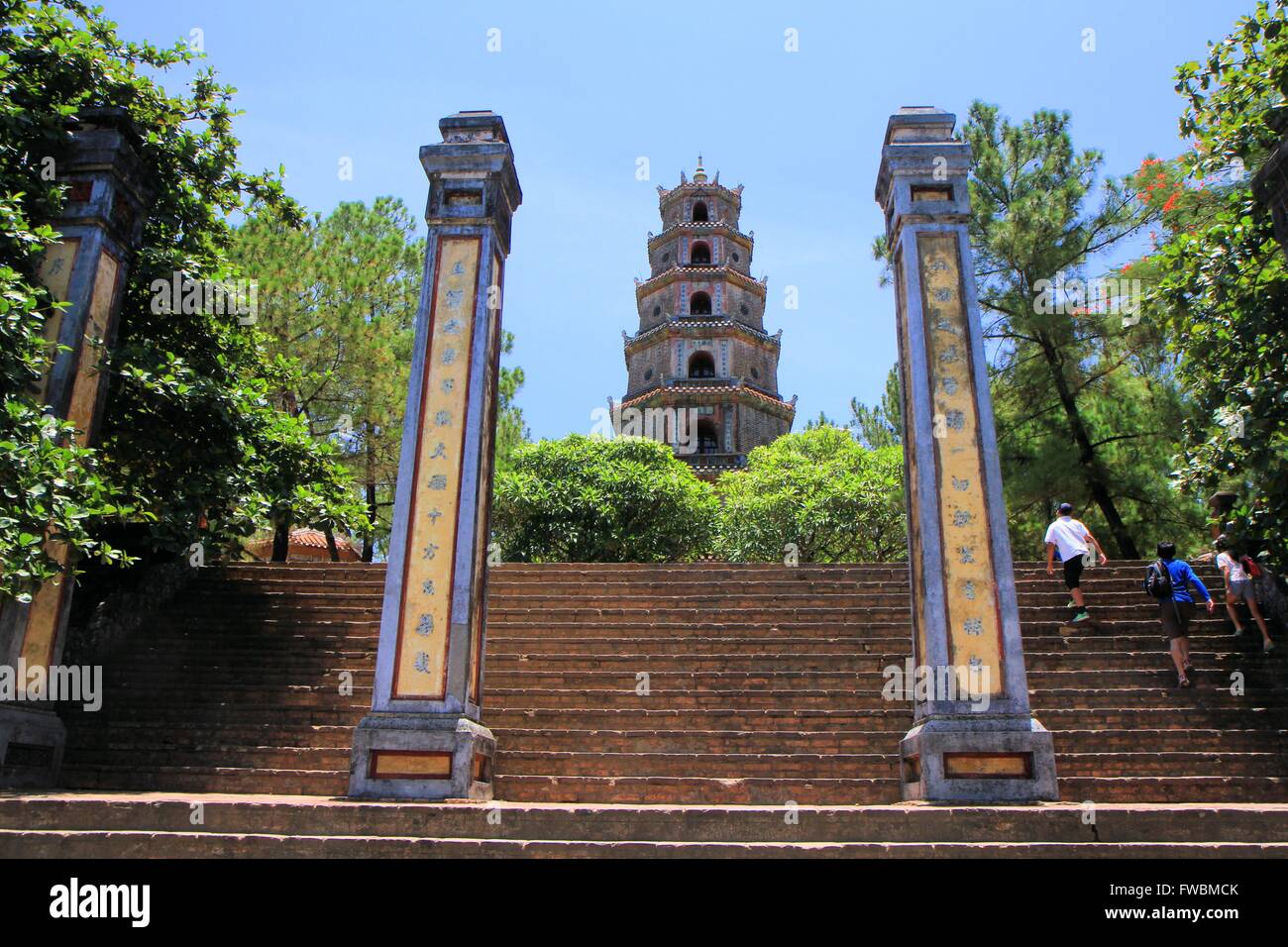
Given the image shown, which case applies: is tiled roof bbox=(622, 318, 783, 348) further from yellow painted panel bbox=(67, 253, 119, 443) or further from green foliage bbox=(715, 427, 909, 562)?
yellow painted panel bbox=(67, 253, 119, 443)

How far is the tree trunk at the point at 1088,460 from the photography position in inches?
539

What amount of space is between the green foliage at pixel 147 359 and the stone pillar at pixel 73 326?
5.8 inches

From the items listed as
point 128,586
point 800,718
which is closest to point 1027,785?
point 800,718

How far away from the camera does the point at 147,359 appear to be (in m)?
7.72

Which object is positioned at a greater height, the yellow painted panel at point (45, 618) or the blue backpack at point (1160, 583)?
the blue backpack at point (1160, 583)

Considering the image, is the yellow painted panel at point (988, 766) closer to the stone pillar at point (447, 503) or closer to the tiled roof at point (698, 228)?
the stone pillar at point (447, 503)

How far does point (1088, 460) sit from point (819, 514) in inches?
236

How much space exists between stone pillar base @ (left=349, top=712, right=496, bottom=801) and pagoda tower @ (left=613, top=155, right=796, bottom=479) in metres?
23.4

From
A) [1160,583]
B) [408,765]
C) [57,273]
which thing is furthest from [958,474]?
[57,273]

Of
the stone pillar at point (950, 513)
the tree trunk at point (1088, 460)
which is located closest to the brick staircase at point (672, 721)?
the stone pillar at point (950, 513)

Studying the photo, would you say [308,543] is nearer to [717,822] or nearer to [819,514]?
[819,514]

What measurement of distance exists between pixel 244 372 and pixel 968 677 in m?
7.53

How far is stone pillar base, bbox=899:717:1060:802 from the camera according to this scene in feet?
17.2
